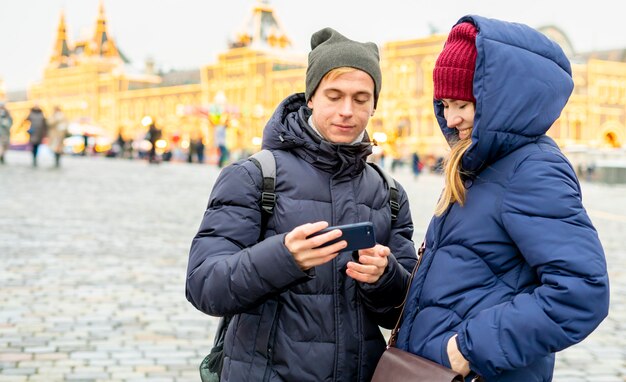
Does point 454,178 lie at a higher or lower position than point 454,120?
lower

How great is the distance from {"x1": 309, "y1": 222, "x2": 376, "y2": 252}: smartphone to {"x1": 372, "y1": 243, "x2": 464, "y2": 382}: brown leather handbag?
319 millimetres

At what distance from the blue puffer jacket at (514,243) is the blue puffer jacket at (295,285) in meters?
0.17

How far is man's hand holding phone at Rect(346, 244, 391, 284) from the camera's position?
2.34 meters

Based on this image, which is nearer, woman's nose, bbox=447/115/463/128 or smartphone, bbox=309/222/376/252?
smartphone, bbox=309/222/376/252

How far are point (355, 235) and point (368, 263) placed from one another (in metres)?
0.19

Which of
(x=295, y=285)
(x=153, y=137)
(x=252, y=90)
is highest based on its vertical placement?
(x=295, y=285)

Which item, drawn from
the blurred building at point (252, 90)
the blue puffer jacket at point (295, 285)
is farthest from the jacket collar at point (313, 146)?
the blurred building at point (252, 90)

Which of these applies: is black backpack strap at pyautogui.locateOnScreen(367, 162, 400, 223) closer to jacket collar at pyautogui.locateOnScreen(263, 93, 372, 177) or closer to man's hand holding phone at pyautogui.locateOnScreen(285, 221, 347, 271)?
jacket collar at pyautogui.locateOnScreen(263, 93, 372, 177)

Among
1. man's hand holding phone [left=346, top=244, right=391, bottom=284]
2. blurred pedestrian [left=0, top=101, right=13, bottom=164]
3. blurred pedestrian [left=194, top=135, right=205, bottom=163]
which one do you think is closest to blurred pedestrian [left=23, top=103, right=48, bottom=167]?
blurred pedestrian [left=0, top=101, right=13, bottom=164]

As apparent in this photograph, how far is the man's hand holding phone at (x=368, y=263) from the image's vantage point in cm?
234

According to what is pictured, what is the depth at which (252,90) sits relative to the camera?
79438 mm

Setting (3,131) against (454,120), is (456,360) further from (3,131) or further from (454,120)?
(3,131)

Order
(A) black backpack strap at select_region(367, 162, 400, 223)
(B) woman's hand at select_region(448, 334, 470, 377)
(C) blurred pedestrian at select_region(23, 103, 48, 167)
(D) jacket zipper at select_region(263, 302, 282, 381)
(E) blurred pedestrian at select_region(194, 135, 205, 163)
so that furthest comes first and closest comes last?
(E) blurred pedestrian at select_region(194, 135, 205, 163), (C) blurred pedestrian at select_region(23, 103, 48, 167), (A) black backpack strap at select_region(367, 162, 400, 223), (D) jacket zipper at select_region(263, 302, 282, 381), (B) woman's hand at select_region(448, 334, 470, 377)

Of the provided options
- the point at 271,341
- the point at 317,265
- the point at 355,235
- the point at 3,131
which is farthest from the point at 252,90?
the point at 355,235
